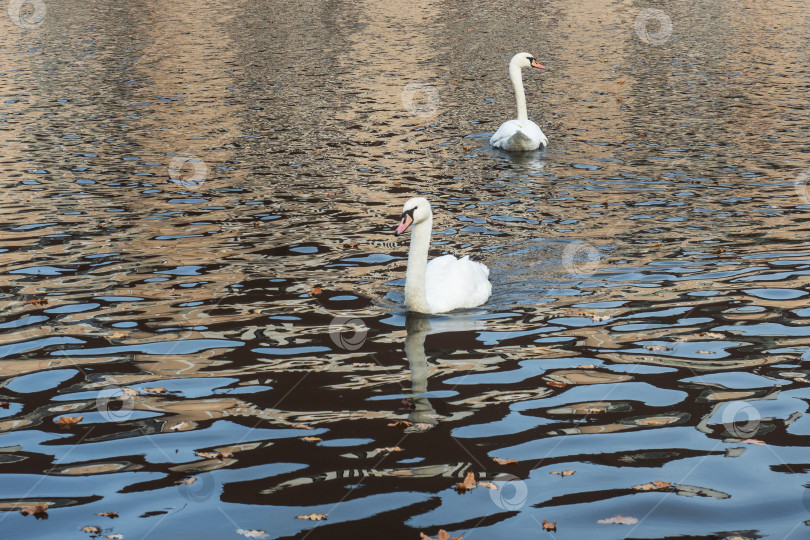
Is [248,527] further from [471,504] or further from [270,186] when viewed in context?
[270,186]

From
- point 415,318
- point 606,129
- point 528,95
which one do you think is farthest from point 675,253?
point 528,95

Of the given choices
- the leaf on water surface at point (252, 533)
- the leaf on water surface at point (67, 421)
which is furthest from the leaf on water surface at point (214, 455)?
Answer: the leaf on water surface at point (67, 421)

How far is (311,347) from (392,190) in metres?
7.71

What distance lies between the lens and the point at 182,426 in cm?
777

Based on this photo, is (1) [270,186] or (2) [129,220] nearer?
(2) [129,220]

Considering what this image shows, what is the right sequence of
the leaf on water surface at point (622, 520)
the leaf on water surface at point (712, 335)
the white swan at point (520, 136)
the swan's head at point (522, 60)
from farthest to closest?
the swan's head at point (522, 60), the white swan at point (520, 136), the leaf on water surface at point (712, 335), the leaf on water surface at point (622, 520)

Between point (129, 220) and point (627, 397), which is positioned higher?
point (129, 220)

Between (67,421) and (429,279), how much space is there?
4.29 m

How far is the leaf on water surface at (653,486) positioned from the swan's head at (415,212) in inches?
162

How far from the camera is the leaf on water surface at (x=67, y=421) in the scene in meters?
7.86

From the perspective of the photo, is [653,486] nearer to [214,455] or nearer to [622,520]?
[622,520]

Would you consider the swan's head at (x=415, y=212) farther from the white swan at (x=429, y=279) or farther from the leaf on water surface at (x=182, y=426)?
the leaf on water surface at (x=182, y=426)

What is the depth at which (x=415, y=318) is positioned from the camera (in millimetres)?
10430

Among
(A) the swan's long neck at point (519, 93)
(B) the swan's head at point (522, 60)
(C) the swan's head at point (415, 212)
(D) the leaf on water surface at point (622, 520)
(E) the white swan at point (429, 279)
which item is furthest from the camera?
(B) the swan's head at point (522, 60)
